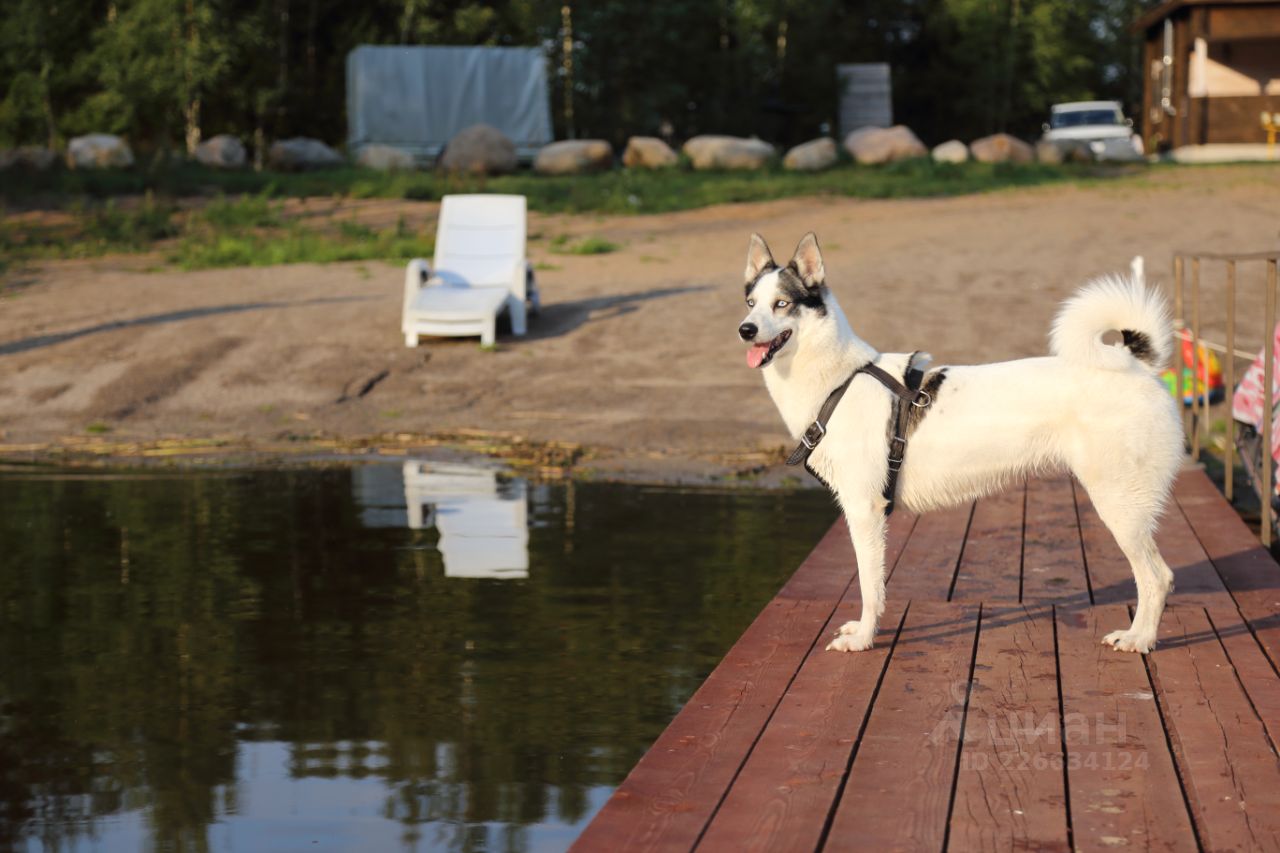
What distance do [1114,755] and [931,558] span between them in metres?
2.75

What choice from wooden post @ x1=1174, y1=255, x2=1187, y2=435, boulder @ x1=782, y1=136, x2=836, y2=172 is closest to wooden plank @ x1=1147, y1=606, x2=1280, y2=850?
wooden post @ x1=1174, y1=255, x2=1187, y2=435

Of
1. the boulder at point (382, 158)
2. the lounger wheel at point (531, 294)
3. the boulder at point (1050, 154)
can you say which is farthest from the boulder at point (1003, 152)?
the lounger wheel at point (531, 294)

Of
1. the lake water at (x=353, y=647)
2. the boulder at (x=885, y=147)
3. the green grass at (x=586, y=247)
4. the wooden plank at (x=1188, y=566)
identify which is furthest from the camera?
the boulder at (x=885, y=147)

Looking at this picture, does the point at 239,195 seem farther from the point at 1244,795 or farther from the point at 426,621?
the point at 1244,795

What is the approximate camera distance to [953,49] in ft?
136

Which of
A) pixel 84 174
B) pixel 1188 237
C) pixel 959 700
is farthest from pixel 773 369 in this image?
pixel 84 174

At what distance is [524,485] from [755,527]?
1.91 m

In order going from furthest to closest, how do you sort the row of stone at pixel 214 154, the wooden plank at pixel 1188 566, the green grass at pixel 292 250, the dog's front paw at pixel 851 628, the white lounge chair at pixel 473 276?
the row of stone at pixel 214 154 → the green grass at pixel 292 250 → the white lounge chair at pixel 473 276 → the wooden plank at pixel 1188 566 → the dog's front paw at pixel 851 628

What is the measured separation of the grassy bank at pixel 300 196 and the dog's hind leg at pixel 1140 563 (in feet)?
47.7

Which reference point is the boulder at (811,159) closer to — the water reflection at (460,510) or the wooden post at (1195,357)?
the wooden post at (1195,357)

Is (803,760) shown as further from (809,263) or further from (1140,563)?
(809,263)

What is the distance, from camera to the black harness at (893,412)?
5.41 m

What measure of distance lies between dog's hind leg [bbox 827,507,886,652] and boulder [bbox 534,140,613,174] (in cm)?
2483

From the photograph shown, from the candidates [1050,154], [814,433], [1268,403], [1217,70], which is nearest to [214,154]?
[1050,154]
